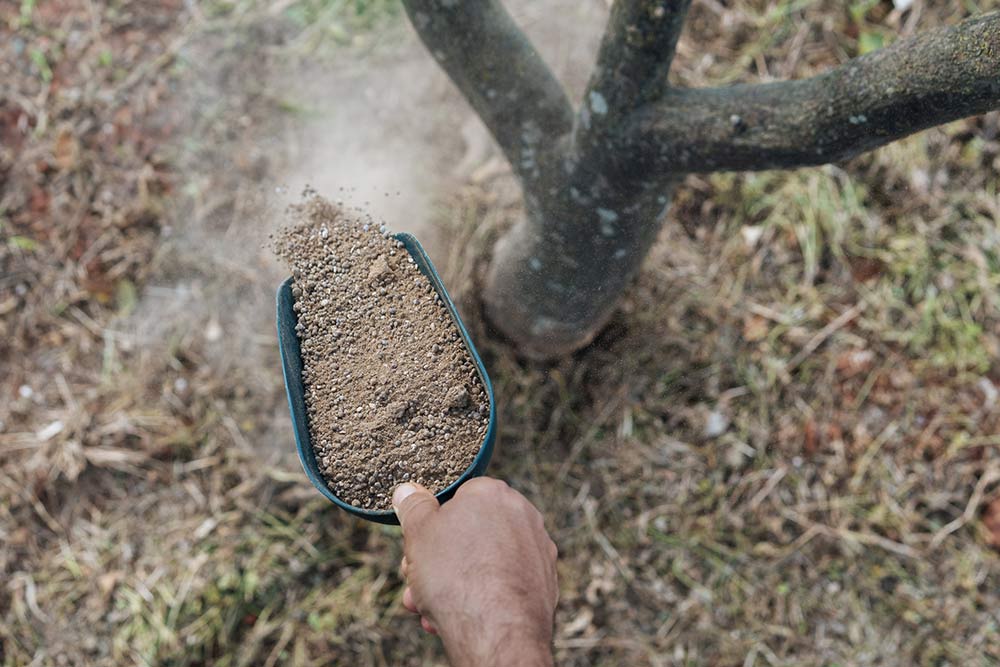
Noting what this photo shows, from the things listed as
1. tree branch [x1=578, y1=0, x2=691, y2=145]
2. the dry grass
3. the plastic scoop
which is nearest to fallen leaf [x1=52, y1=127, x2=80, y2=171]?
the dry grass

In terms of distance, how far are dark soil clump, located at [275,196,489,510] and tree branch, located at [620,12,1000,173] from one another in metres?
0.51

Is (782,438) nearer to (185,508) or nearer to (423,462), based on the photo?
(423,462)

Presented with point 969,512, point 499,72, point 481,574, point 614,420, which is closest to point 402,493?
point 481,574

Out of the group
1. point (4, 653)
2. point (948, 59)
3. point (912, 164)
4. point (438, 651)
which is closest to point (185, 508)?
point (4, 653)

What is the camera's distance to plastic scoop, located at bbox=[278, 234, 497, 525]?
1225 mm

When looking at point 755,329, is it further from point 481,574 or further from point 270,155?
point 270,155

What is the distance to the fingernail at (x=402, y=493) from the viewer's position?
1162 mm

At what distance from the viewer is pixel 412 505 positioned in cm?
113

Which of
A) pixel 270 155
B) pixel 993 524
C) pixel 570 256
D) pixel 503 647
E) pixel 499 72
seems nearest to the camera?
pixel 503 647

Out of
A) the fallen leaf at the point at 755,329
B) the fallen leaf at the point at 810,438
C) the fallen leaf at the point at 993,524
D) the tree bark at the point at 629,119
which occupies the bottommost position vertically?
the fallen leaf at the point at 993,524

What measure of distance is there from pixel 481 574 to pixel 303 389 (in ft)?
1.52

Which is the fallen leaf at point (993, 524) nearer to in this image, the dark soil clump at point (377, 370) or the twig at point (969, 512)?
the twig at point (969, 512)

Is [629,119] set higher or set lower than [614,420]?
higher

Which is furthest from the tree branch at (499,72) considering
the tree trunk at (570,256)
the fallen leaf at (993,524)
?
the fallen leaf at (993,524)
